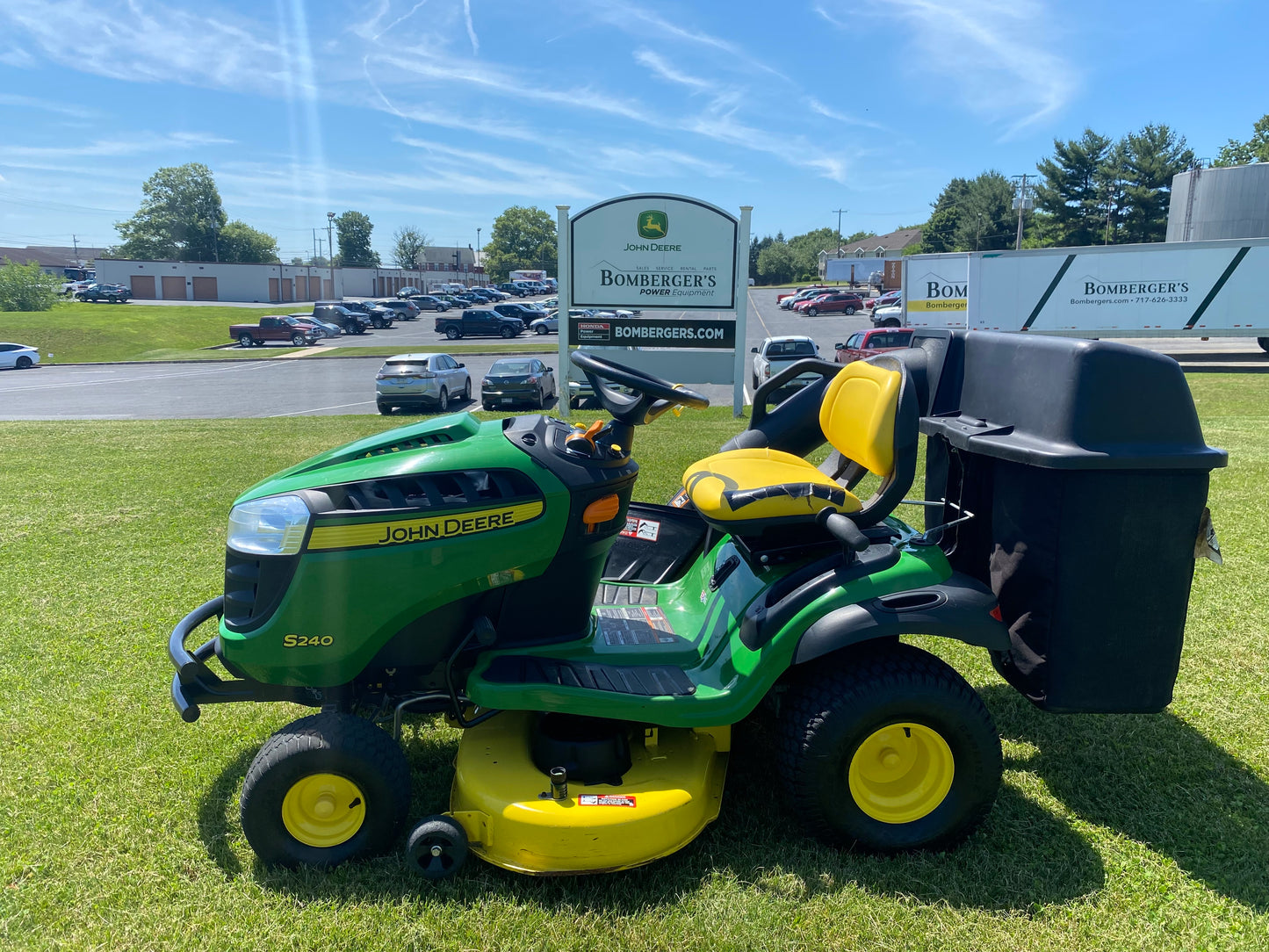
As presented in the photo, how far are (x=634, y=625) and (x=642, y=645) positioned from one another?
21cm

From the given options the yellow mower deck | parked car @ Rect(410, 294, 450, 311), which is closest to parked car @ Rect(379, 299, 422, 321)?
parked car @ Rect(410, 294, 450, 311)

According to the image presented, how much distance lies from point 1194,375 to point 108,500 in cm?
2349

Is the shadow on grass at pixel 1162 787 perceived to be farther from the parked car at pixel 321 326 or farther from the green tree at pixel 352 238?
the green tree at pixel 352 238

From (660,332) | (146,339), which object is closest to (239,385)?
(660,332)

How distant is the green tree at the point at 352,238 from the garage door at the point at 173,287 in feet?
81.5

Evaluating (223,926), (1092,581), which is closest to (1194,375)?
(1092,581)

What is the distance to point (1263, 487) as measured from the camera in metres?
7.88

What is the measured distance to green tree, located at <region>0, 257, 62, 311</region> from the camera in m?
51.7

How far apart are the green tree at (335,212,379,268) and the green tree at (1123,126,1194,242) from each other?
252 feet

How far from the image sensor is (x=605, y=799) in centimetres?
260

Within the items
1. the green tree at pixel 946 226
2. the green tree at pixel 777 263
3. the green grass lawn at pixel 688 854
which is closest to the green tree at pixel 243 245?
the green tree at pixel 777 263

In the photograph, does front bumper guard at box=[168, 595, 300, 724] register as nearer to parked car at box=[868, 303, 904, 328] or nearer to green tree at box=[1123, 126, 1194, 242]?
parked car at box=[868, 303, 904, 328]

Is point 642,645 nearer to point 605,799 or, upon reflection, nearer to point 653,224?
point 605,799

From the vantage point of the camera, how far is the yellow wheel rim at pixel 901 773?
9.20 feet
